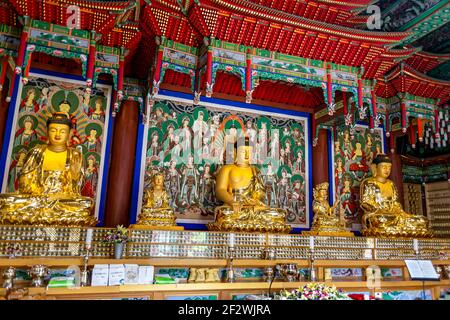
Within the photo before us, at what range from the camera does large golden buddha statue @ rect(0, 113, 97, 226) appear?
4.59 metres

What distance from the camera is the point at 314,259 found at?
531 cm

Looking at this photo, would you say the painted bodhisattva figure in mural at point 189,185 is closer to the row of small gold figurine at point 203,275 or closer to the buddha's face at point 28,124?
the row of small gold figurine at point 203,275

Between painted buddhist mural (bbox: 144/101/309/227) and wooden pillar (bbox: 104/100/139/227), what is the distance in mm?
354

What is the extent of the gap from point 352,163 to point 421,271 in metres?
4.65

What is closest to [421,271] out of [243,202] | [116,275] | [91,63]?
[243,202]

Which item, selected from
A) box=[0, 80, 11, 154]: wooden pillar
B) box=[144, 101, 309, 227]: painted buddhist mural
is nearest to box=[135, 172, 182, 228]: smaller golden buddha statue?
box=[144, 101, 309, 227]: painted buddhist mural

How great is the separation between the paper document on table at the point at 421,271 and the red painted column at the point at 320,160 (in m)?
3.84

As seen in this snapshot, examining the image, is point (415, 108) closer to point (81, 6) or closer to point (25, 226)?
point (81, 6)

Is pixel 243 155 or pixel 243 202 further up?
pixel 243 155

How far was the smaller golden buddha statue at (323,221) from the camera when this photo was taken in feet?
20.5

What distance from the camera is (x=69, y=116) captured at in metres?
6.38

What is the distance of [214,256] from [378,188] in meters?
4.31

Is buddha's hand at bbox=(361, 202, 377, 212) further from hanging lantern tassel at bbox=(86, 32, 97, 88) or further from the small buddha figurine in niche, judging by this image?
hanging lantern tassel at bbox=(86, 32, 97, 88)

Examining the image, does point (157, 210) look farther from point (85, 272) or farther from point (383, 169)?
point (383, 169)
